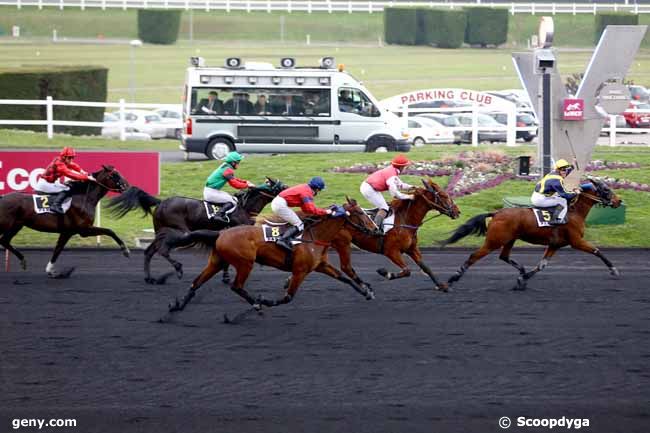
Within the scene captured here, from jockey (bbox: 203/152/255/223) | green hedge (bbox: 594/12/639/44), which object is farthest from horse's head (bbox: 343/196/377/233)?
green hedge (bbox: 594/12/639/44)

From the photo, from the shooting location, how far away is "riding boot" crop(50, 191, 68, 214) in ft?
52.2

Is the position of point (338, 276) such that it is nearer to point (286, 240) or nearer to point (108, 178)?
point (286, 240)

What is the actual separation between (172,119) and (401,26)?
2535 cm

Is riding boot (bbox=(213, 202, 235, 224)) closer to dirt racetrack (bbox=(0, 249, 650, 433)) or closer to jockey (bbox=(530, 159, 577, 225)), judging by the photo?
dirt racetrack (bbox=(0, 249, 650, 433))

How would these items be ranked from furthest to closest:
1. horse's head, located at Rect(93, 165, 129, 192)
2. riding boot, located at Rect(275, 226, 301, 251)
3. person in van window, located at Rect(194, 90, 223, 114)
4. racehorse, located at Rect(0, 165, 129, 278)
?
person in van window, located at Rect(194, 90, 223, 114)
horse's head, located at Rect(93, 165, 129, 192)
racehorse, located at Rect(0, 165, 129, 278)
riding boot, located at Rect(275, 226, 301, 251)

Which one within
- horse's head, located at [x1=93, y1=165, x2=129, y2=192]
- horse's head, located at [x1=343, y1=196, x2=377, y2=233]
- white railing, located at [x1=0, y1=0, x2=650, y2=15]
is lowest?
horse's head, located at [x1=343, y1=196, x2=377, y2=233]

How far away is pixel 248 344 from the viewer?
11938 mm

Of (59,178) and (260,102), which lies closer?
(59,178)

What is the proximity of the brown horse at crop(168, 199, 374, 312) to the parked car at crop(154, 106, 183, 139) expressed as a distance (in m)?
22.6

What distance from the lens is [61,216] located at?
52.6 ft

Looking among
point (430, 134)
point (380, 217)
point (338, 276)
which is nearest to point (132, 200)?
point (380, 217)

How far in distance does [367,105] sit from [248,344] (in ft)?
57.5

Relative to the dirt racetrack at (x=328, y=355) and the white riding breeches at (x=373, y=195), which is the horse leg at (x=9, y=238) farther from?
the white riding breeches at (x=373, y=195)

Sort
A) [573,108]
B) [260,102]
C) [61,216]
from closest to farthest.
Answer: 1. [61,216]
2. [573,108]
3. [260,102]
